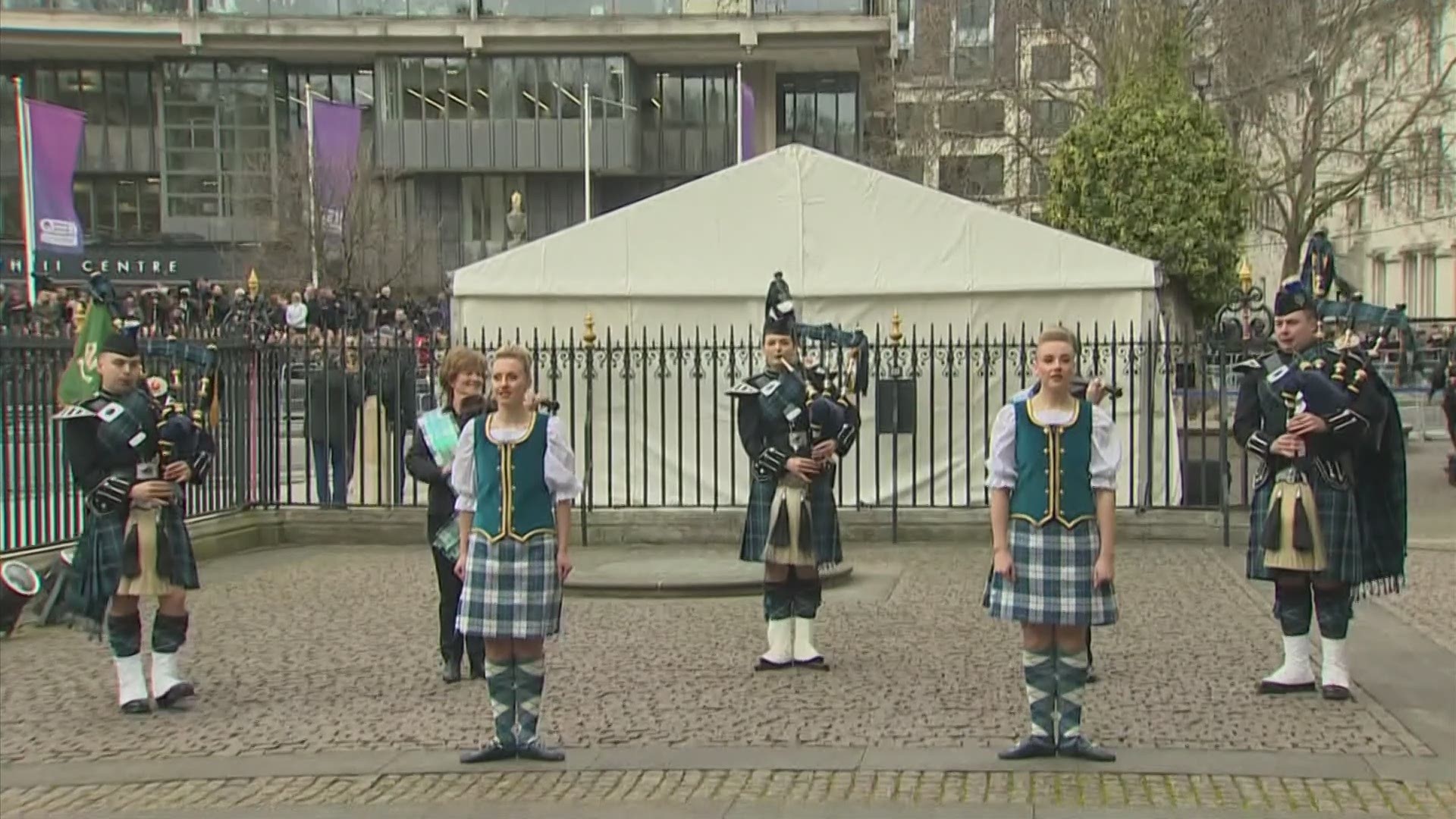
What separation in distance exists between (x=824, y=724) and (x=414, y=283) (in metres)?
36.8

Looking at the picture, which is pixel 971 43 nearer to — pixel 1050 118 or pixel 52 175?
pixel 1050 118

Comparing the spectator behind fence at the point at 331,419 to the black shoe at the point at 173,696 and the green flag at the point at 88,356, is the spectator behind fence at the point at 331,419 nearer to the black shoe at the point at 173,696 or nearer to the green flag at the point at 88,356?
the green flag at the point at 88,356

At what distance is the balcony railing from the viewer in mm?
43844

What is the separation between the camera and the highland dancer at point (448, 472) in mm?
6898

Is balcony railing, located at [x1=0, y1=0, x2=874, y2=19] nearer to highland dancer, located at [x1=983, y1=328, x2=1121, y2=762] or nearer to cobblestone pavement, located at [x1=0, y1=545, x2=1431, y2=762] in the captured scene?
cobblestone pavement, located at [x1=0, y1=545, x2=1431, y2=762]

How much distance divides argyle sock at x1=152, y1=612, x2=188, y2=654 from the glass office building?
37.1m

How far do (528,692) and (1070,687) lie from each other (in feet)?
7.28

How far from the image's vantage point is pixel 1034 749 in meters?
5.89

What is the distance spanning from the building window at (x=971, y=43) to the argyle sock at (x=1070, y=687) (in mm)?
23651

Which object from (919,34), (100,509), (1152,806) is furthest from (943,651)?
(919,34)

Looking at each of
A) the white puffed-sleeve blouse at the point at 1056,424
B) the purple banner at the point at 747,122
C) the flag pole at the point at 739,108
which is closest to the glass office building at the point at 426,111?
the flag pole at the point at 739,108

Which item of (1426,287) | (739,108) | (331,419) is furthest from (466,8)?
(331,419)

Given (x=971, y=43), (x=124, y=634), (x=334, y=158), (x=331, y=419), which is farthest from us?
(x=334, y=158)

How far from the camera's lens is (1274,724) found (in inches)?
257
